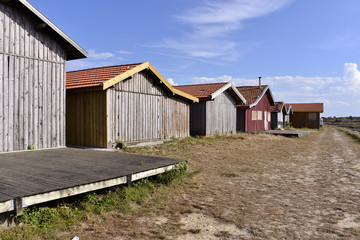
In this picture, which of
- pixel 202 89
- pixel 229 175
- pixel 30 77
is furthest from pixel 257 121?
pixel 30 77

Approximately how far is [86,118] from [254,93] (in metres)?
19.9

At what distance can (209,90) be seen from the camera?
20.2 meters

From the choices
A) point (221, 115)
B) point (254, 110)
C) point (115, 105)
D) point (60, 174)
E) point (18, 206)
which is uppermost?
point (254, 110)

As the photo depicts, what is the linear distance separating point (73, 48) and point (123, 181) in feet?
21.0

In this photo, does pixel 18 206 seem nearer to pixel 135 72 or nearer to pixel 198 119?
pixel 135 72

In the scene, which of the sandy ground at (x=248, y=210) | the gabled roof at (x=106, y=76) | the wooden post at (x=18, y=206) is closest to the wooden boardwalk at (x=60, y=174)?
the wooden post at (x=18, y=206)

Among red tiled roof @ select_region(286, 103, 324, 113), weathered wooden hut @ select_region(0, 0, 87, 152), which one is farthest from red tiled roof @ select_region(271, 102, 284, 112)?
weathered wooden hut @ select_region(0, 0, 87, 152)

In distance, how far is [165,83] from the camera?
47.5 ft

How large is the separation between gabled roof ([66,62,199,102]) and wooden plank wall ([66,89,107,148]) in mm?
421

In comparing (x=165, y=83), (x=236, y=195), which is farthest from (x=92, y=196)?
(x=165, y=83)

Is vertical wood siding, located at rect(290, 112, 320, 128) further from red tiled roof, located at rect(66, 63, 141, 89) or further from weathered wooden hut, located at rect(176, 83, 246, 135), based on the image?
red tiled roof, located at rect(66, 63, 141, 89)

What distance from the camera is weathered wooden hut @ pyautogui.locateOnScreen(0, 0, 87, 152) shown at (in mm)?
8766

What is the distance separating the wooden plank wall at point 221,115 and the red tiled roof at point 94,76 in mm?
7820

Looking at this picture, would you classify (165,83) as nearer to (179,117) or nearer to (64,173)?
(179,117)
